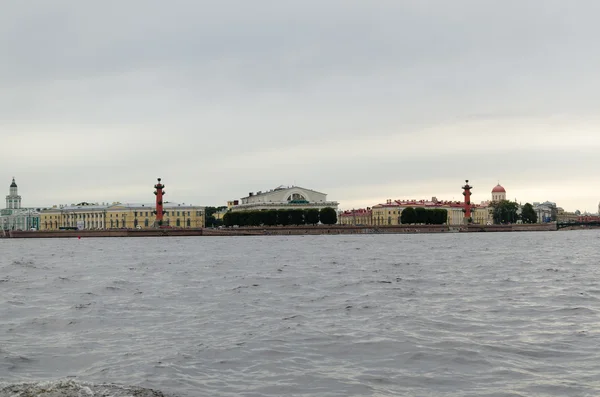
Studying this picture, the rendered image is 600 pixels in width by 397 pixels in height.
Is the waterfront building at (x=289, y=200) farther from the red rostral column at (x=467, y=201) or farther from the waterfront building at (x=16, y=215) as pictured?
the waterfront building at (x=16, y=215)

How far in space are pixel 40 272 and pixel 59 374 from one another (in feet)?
56.4

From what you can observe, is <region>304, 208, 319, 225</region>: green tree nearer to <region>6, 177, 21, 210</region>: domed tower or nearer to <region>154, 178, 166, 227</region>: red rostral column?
<region>154, 178, 166, 227</region>: red rostral column

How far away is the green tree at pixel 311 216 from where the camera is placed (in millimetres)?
104062

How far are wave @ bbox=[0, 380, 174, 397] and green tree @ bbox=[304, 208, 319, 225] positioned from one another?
96.7m

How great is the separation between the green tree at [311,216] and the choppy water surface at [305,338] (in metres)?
85.3

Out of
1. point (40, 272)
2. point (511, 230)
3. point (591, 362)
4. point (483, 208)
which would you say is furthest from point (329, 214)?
point (591, 362)

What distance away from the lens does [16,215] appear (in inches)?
5935

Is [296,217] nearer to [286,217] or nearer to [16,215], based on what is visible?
[286,217]

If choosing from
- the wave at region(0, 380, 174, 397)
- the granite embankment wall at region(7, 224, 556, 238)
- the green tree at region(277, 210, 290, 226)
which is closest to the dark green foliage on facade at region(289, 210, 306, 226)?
the green tree at region(277, 210, 290, 226)

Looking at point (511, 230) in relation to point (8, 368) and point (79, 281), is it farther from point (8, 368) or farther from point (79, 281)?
point (8, 368)

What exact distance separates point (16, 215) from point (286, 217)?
6933 cm

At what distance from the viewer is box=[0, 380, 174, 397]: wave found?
267 inches

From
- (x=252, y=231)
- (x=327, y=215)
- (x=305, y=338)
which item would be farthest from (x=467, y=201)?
(x=305, y=338)

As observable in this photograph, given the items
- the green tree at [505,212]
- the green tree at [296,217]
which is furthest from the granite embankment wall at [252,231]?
the green tree at [505,212]
